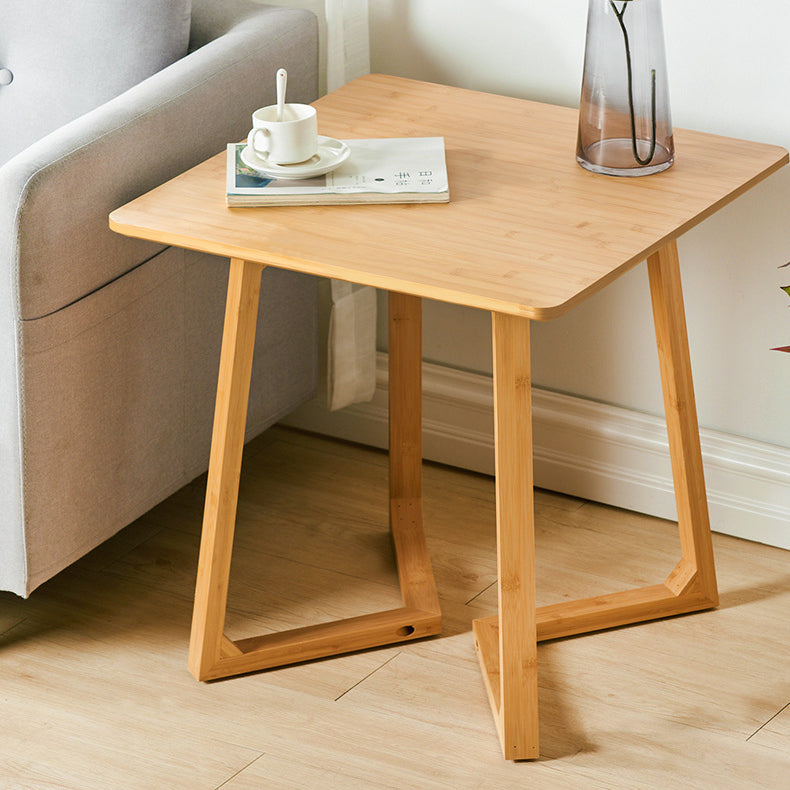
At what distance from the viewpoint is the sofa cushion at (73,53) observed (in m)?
1.52

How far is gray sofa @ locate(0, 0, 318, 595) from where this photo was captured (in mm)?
1318

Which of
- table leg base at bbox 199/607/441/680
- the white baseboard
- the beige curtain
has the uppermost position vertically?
the beige curtain

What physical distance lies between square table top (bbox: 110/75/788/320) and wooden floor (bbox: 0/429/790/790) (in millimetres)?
537

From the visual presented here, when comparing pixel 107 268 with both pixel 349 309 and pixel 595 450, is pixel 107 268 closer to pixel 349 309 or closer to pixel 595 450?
pixel 349 309

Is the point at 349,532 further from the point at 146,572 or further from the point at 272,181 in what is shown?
the point at 272,181

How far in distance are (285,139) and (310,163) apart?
0.14 ft

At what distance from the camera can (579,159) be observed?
54.8 inches

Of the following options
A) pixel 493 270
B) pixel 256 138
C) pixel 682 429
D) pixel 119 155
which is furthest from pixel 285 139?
pixel 682 429

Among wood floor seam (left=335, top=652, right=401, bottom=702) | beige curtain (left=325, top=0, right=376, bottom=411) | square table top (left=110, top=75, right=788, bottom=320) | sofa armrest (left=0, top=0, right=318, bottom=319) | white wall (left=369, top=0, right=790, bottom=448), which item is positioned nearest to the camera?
square table top (left=110, top=75, right=788, bottom=320)

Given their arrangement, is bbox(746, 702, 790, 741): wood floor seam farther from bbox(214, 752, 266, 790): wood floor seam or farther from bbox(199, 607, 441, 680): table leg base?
bbox(214, 752, 266, 790): wood floor seam

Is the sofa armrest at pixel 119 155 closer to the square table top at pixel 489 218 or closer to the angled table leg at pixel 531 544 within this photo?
the square table top at pixel 489 218

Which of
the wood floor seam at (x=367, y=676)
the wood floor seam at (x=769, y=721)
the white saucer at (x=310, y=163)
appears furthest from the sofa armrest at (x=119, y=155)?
the wood floor seam at (x=769, y=721)

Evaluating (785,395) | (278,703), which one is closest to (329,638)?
(278,703)

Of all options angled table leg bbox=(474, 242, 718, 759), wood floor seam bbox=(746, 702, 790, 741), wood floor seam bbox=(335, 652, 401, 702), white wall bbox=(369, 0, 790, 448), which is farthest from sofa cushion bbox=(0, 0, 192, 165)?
wood floor seam bbox=(746, 702, 790, 741)
